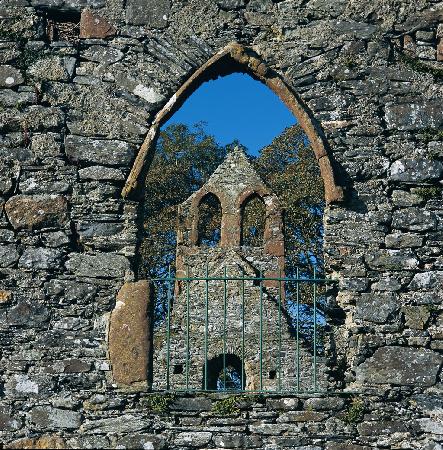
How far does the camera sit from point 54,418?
7.01 meters

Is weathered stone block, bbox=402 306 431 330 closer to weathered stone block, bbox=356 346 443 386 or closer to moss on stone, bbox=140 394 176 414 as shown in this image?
weathered stone block, bbox=356 346 443 386

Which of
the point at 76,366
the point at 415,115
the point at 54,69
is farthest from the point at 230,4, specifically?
the point at 76,366

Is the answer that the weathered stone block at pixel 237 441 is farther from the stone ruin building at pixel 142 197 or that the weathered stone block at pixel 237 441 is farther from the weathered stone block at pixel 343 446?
the weathered stone block at pixel 343 446

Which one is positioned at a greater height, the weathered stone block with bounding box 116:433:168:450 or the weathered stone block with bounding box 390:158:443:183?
the weathered stone block with bounding box 390:158:443:183

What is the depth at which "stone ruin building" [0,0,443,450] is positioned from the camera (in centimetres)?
701

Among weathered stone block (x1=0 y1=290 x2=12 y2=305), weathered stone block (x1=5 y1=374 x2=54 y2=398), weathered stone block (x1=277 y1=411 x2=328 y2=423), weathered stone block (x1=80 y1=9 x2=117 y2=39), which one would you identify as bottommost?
weathered stone block (x1=277 y1=411 x2=328 y2=423)

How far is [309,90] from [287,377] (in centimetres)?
954

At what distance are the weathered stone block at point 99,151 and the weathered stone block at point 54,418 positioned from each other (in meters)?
2.05

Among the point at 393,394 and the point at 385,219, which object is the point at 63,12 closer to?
the point at 385,219

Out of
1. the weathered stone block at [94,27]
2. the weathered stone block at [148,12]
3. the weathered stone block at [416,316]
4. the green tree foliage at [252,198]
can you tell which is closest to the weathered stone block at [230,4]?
the weathered stone block at [148,12]

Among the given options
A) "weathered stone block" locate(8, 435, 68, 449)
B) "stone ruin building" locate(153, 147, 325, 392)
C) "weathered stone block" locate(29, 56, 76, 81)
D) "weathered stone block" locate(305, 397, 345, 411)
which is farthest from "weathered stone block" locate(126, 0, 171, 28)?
"stone ruin building" locate(153, 147, 325, 392)

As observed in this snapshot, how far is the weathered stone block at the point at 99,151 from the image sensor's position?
24.5ft

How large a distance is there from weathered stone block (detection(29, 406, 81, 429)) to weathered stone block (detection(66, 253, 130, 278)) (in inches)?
43.3

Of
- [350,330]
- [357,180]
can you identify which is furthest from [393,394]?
[357,180]
